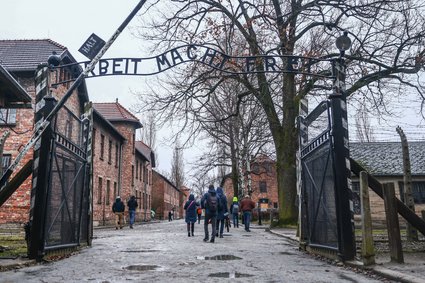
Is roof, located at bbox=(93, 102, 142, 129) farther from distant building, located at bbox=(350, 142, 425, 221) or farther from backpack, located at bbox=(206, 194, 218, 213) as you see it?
backpack, located at bbox=(206, 194, 218, 213)

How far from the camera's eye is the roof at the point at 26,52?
21997 millimetres

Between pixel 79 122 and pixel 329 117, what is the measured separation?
19.6 ft

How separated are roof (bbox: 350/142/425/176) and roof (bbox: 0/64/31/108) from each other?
2421 cm

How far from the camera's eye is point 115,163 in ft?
120

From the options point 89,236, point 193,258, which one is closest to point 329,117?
point 193,258

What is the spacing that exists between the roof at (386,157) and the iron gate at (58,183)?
76.5 ft

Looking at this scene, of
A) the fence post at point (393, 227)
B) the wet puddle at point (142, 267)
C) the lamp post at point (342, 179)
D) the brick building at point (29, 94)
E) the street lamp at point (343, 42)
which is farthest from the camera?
the brick building at point (29, 94)

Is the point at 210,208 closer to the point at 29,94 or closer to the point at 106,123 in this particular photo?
the point at 29,94

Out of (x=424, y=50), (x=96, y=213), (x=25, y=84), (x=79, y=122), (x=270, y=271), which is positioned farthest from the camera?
(x=96, y=213)

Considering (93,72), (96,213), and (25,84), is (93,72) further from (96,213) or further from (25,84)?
(96,213)

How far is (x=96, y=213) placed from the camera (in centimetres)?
2923

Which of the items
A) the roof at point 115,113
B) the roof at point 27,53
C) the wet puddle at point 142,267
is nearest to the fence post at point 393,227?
the wet puddle at point 142,267

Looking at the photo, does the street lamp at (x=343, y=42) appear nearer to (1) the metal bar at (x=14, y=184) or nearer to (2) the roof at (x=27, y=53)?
(1) the metal bar at (x=14, y=184)

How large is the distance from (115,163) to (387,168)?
21218 millimetres
